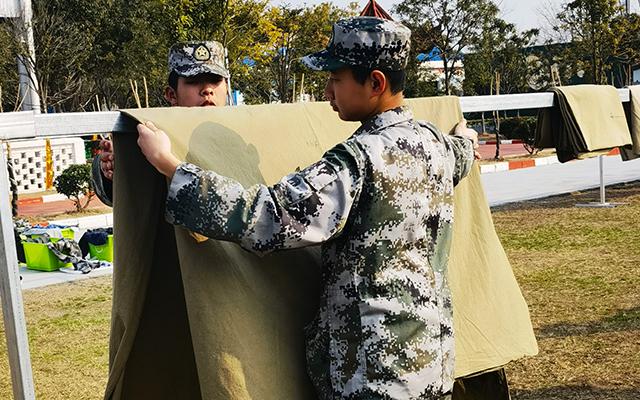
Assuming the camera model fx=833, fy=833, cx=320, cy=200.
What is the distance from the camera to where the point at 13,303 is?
2.00 m

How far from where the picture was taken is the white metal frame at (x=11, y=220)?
1.98 m

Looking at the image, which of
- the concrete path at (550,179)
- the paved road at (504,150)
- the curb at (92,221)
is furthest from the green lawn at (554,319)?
the paved road at (504,150)

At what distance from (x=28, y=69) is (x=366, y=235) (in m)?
18.7

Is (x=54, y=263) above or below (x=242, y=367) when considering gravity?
below

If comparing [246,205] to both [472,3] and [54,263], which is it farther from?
[472,3]

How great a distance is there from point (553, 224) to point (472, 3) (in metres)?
21.9

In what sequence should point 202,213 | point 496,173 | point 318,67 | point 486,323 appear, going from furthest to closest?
point 496,173, point 486,323, point 318,67, point 202,213

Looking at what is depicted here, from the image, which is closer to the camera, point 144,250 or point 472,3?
point 144,250

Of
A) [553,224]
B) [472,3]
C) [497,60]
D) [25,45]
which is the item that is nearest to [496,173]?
[553,224]

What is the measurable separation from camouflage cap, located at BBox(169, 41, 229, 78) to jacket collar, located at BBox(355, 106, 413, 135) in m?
1.29

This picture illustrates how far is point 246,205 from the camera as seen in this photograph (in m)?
1.80

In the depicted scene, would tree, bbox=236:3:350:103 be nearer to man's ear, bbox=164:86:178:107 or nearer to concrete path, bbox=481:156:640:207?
concrete path, bbox=481:156:640:207

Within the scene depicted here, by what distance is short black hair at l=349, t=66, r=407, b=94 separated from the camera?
6.51 feet

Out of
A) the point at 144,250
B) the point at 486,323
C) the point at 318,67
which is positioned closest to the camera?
the point at 318,67
